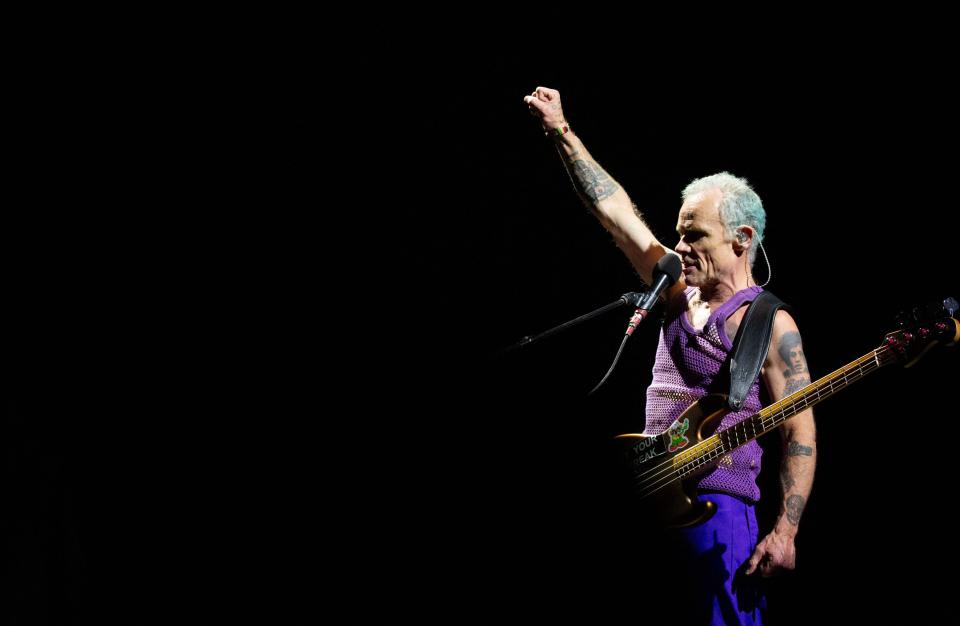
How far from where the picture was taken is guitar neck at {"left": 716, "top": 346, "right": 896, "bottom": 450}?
2113 mm

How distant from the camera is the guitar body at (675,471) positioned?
2252 mm

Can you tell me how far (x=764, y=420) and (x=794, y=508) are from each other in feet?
0.80

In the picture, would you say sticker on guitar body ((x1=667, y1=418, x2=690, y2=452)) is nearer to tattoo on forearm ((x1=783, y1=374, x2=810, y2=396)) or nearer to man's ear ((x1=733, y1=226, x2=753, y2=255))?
tattoo on forearm ((x1=783, y1=374, x2=810, y2=396))

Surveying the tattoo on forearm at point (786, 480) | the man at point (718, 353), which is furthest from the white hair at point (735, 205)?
the tattoo on forearm at point (786, 480)

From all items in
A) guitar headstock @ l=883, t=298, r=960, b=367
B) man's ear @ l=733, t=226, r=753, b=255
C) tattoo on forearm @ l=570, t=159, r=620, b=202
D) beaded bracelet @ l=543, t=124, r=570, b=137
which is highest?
beaded bracelet @ l=543, t=124, r=570, b=137

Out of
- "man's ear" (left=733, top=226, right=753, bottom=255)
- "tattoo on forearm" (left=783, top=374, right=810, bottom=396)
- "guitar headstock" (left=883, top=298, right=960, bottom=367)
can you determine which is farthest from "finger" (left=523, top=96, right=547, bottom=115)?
"guitar headstock" (left=883, top=298, right=960, bottom=367)

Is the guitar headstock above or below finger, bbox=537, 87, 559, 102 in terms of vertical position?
below

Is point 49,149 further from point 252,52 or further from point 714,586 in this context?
point 714,586

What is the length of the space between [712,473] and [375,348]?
50.2 inches

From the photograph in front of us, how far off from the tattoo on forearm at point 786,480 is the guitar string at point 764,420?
0.43 feet

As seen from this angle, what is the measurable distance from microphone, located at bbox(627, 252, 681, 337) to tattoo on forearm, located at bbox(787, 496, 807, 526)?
629mm

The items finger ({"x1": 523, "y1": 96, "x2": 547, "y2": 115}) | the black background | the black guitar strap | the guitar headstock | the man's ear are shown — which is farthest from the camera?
finger ({"x1": 523, "y1": 96, "x2": 547, "y2": 115})

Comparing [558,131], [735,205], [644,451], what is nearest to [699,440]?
[644,451]

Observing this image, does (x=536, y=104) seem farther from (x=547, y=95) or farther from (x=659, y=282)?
(x=659, y=282)
